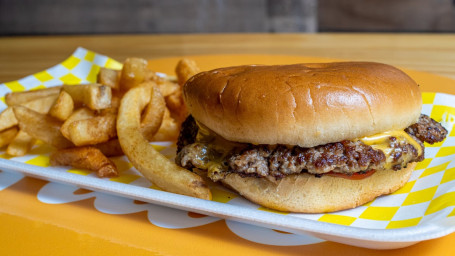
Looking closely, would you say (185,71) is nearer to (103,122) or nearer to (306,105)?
(103,122)

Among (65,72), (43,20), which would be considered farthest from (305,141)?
(43,20)

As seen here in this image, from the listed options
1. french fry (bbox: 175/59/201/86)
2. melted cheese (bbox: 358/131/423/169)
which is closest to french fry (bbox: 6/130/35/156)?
french fry (bbox: 175/59/201/86)

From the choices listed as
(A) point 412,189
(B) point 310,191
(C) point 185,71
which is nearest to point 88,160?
(C) point 185,71

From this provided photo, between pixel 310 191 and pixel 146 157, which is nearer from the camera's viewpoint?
pixel 310 191

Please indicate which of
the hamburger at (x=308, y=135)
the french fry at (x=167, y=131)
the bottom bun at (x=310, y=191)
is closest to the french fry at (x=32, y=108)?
the french fry at (x=167, y=131)

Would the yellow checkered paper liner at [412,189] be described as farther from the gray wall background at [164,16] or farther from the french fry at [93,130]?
the gray wall background at [164,16]

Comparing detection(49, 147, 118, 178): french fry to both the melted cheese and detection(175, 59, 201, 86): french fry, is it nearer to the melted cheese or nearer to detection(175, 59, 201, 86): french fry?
detection(175, 59, 201, 86): french fry
